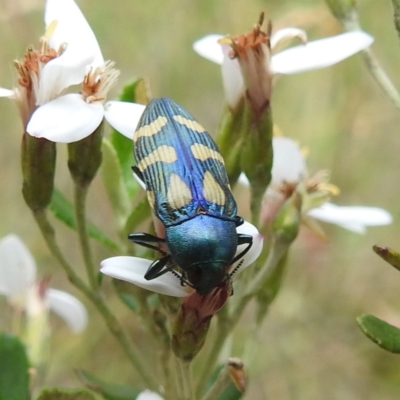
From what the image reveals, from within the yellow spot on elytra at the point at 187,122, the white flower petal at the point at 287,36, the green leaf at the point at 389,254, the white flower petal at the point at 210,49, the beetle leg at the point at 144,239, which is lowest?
the beetle leg at the point at 144,239

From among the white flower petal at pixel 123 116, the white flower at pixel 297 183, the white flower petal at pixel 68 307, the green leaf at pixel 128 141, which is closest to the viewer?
the white flower petal at pixel 123 116

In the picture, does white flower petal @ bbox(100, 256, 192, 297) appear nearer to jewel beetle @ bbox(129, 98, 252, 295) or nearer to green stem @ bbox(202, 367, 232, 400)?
jewel beetle @ bbox(129, 98, 252, 295)

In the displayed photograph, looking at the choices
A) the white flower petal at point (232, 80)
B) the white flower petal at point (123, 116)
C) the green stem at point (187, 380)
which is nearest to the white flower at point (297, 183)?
the white flower petal at point (232, 80)

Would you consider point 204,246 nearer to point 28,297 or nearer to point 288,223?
point 288,223

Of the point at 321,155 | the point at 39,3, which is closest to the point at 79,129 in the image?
the point at 39,3

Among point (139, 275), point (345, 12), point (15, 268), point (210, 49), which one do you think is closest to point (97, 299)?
point (139, 275)

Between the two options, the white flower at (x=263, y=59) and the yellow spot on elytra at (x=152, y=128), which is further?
the white flower at (x=263, y=59)

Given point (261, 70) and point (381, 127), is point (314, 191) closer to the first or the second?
point (261, 70)

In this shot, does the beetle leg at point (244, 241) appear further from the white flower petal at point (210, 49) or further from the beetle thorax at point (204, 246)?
the white flower petal at point (210, 49)

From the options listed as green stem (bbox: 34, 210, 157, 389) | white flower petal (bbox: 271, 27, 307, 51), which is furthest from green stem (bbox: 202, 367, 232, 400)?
white flower petal (bbox: 271, 27, 307, 51)

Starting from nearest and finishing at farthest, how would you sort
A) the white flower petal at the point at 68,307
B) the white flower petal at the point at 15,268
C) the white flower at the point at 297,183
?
the white flower at the point at 297,183
the white flower petal at the point at 15,268
the white flower petal at the point at 68,307
